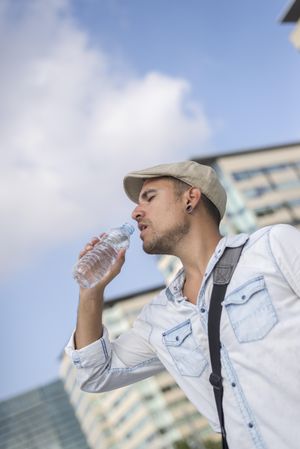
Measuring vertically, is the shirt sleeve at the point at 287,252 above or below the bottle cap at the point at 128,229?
below

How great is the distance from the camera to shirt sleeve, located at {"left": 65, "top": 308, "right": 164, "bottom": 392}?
3.11 meters

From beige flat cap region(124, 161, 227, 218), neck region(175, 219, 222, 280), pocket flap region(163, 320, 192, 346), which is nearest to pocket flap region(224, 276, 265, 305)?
pocket flap region(163, 320, 192, 346)

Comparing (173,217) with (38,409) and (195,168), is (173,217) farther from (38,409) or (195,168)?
(38,409)

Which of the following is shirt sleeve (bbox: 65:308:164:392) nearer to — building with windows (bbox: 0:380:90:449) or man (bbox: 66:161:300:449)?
man (bbox: 66:161:300:449)

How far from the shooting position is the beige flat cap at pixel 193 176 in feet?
10.8

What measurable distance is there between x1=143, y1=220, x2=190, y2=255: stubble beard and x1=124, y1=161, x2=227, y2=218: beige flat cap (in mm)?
290

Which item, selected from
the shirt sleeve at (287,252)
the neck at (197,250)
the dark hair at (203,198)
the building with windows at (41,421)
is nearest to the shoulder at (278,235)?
the shirt sleeve at (287,252)

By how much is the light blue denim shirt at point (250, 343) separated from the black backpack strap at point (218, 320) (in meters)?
0.03

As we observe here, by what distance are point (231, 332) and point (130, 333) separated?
894 mm

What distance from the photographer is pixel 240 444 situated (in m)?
2.51

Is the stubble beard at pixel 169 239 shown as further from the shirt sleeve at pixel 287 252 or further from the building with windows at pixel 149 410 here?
the building with windows at pixel 149 410

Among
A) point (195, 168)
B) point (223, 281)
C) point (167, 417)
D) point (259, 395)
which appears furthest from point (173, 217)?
point (167, 417)

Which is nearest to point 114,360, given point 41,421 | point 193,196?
point 193,196

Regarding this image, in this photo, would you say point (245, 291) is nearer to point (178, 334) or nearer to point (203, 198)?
point (178, 334)
